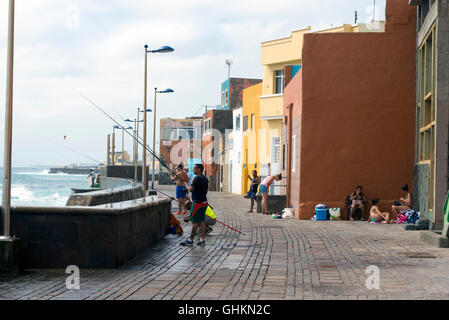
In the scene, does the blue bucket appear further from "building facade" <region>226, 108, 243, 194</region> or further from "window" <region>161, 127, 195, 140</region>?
"window" <region>161, 127, 195, 140</region>

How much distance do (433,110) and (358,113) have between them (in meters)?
4.23

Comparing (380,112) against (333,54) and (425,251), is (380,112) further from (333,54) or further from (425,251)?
(425,251)

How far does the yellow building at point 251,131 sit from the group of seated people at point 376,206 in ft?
60.2

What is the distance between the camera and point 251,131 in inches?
1656

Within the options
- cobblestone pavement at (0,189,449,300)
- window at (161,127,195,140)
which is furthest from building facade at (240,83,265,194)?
window at (161,127,195,140)

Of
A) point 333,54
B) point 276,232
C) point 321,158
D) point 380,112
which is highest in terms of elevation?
point 333,54

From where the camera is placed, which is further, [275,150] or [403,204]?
[275,150]

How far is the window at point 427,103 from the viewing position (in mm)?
16359

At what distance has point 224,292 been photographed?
7.63 metres

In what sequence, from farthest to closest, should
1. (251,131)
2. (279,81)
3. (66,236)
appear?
1. (251,131)
2. (279,81)
3. (66,236)

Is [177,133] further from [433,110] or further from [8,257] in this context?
[8,257]

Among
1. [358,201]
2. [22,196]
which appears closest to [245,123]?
[358,201]
